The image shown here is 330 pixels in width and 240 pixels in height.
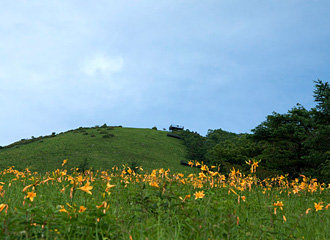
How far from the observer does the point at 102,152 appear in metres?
32.2

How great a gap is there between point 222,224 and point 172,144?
124ft

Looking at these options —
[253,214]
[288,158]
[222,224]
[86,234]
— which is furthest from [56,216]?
[288,158]

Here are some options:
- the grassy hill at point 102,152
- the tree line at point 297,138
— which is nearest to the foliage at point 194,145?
the grassy hill at point 102,152

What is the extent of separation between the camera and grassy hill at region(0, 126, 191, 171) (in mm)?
27656

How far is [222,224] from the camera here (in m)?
3.16

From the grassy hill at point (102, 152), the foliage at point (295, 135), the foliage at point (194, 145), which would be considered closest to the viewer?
the foliage at point (295, 135)

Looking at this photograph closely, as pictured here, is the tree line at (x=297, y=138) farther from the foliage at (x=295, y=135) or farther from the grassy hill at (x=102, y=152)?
the grassy hill at (x=102, y=152)

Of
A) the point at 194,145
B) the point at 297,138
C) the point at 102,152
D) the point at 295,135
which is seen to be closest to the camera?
the point at 295,135

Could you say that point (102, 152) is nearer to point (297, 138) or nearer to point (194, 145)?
point (194, 145)

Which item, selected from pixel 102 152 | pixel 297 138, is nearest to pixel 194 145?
pixel 102 152

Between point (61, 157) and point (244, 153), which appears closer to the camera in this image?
point (244, 153)

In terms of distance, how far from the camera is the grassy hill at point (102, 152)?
27.7 m

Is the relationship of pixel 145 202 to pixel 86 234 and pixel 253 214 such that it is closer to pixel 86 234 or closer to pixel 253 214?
pixel 86 234

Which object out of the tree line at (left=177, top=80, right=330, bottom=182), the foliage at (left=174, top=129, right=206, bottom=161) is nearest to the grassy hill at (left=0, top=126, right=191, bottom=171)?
the foliage at (left=174, top=129, right=206, bottom=161)
